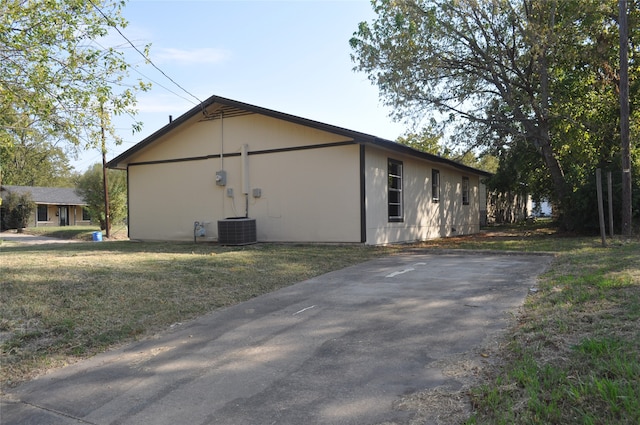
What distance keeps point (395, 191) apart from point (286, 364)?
11.1 meters

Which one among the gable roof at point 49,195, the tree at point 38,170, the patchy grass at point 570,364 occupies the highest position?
the tree at point 38,170

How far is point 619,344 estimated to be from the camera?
3.49 meters

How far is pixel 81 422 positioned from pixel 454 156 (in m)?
17.9

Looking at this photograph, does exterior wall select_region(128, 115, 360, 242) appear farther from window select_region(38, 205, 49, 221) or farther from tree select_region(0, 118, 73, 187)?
tree select_region(0, 118, 73, 187)

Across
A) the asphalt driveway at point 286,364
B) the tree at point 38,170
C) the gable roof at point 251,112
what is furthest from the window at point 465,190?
the tree at point 38,170

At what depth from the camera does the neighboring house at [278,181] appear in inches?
506

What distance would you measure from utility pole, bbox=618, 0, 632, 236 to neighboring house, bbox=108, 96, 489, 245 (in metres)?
5.57

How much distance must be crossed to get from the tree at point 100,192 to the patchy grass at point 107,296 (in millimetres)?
19719

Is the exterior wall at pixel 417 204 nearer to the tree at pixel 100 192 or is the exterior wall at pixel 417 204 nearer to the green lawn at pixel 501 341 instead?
the green lawn at pixel 501 341

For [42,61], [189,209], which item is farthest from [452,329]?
[189,209]

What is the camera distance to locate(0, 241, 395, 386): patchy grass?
4.42m

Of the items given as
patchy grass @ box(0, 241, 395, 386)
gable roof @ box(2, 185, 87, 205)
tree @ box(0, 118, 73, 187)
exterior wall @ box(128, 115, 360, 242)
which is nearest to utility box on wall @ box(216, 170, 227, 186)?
exterior wall @ box(128, 115, 360, 242)

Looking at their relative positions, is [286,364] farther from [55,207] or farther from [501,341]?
[55,207]

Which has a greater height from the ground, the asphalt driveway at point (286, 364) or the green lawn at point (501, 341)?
the green lawn at point (501, 341)
